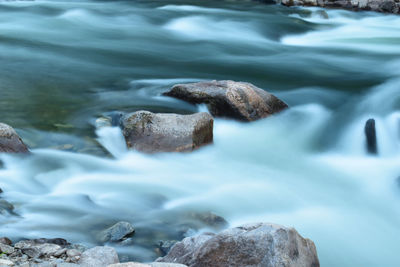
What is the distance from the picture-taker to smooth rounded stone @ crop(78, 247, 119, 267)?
128 inches

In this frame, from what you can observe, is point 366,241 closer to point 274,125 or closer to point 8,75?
point 274,125

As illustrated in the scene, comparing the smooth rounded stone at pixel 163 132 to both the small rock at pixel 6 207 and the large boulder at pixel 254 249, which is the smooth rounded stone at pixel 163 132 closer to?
the small rock at pixel 6 207

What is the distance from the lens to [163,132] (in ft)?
17.7

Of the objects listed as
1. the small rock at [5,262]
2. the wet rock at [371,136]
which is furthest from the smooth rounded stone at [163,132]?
the small rock at [5,262]

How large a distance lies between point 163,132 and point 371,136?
95.9 inches

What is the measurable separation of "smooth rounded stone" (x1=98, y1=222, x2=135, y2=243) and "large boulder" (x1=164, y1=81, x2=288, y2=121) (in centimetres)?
251

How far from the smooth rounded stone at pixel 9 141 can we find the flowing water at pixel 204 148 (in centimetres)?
13

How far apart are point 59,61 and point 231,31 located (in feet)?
13.9

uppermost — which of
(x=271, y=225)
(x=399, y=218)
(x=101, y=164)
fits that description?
(x=271, y=225)

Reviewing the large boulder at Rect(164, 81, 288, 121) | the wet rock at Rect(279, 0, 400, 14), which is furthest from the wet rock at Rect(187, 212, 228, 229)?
the wet rock at Rect(279, 0, 400, 14)

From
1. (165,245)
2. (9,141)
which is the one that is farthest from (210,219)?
(9,141)

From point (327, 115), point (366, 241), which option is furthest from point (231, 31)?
point (366, 241)

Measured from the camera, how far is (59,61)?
8836mm

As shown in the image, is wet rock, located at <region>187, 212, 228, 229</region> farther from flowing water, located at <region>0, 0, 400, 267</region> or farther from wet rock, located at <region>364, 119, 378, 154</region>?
wet rock, located at <region>364, 119, 378, 154</region>
